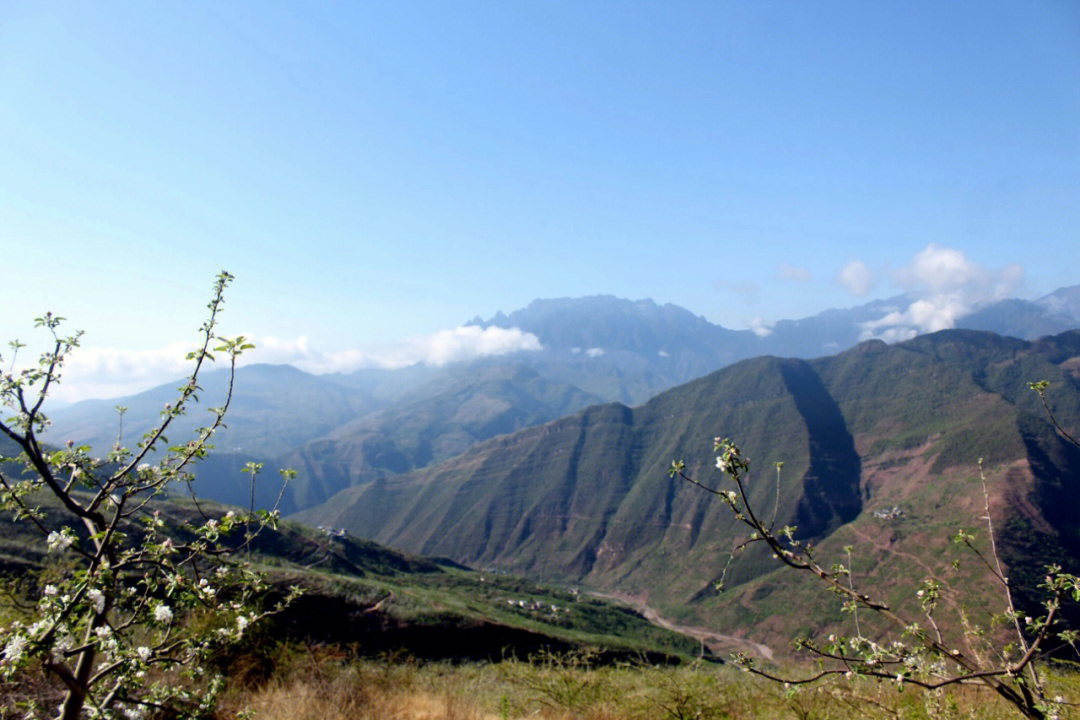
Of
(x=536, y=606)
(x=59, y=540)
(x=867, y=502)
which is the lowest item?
(x=867, y=502)

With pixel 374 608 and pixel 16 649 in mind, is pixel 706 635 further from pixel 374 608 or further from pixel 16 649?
pixel 16 649

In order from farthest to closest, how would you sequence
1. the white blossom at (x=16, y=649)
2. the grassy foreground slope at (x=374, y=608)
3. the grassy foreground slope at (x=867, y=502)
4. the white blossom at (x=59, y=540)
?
the grassy foreground slope at (x=867, y=502) → the grassy foreground slope at (x=374, y=608) → the white blossom at (x=59, y=540) → the white blossom at (x=16, y=649)

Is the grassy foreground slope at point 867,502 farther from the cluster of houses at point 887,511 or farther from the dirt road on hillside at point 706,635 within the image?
the dirt road on hillside at point 706,635

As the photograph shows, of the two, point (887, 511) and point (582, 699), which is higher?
point (582, 699)

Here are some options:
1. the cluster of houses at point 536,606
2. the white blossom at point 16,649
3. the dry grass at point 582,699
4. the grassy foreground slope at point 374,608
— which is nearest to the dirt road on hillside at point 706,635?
the cluster of houses at point 536,606

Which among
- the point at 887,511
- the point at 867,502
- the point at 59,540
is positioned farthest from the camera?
the point at 867,502

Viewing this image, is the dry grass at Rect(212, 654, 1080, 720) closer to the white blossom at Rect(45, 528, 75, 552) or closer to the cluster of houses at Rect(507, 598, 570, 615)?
the white blossom at Rect(45, 528, 75, 552)

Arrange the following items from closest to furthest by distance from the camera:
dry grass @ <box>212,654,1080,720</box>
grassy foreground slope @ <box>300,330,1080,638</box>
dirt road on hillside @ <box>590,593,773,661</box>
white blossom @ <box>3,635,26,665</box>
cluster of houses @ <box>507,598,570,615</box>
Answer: white blossom @ <box>3,635,26,665</box> < dry grass @ <box>212,654,1080,720</box> < cluster of houses @ <box>507,598,570,615</box> < dirt road on hillside @ <box>590,593,773,661</box> < grassy foreground slope @ <box>300,330,1080,638</box>

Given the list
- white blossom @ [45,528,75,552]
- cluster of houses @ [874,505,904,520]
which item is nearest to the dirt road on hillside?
cluster of houses @ [874,505,904,520]

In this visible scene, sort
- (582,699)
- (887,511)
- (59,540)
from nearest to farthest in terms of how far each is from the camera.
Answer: (59,540) < (582,699) < (887,511)

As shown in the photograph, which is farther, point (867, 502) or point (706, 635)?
point (867, 502)

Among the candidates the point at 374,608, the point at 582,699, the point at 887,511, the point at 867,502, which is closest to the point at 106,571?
the point at 582,699

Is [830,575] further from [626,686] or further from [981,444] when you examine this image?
[981,444]

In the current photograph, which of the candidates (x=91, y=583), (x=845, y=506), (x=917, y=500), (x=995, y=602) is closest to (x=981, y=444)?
(x=917, y=500)
